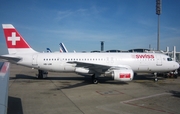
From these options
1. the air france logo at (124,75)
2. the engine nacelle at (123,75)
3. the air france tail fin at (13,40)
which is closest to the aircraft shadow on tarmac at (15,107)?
the engine nacelle at (123,75)

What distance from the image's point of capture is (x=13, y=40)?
17781mm

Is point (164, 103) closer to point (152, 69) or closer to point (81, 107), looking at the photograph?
point (81, 107)

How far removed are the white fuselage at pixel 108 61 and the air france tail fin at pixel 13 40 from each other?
951mm

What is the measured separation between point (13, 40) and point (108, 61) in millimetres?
11076

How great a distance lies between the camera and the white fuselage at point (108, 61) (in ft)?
56.4

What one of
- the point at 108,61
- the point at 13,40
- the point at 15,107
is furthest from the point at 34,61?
the point at 15,107

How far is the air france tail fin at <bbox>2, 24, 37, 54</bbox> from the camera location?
1764cm

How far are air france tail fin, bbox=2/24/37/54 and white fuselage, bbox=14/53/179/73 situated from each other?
0.95m

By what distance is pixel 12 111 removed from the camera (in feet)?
24.8

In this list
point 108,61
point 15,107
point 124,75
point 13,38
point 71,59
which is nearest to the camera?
point 15,107

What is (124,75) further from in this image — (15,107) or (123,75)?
(15,107)

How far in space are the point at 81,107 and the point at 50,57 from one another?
34.3 feet

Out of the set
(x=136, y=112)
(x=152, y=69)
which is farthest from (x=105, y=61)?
(x=136, y=112)

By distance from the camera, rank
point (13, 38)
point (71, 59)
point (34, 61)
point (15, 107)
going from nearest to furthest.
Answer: point (15, 107)
point (34, 61)
point (71, 59)
point (13, 38)
